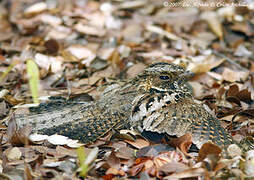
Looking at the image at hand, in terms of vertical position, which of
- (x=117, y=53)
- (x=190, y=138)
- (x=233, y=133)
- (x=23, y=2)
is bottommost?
(x=233, y=133)

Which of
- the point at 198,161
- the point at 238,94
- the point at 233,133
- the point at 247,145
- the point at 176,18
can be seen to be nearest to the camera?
the point at 198,161

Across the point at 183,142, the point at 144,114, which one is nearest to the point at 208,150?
the point at 183,142

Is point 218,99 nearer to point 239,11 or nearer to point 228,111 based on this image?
point 228,111

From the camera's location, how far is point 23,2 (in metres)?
7.66

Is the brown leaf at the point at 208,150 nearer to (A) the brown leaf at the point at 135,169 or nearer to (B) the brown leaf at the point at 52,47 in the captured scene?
(A) the brown leaf at the point at 135,169

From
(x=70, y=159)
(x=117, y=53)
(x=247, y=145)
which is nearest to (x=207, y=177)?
(x=247, y=145)

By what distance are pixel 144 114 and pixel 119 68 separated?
1724 millimetres

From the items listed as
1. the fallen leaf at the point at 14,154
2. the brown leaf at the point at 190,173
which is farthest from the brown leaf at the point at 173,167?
the fallen leaf at the point at 14,154

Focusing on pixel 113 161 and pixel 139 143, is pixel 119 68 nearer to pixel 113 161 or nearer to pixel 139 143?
pixel 139 143

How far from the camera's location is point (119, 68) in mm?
5949

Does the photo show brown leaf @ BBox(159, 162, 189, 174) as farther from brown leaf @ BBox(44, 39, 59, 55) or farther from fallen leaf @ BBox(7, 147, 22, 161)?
brown leaf @ BBox(44, 39, 59, 55)

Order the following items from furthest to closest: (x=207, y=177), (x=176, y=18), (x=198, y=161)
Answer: (x=176, y=18)
(x=198, y=161)
(x=207, y=177)

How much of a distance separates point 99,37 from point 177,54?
1.43 metres

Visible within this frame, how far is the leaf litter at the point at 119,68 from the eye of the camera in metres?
3.81
